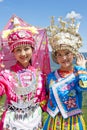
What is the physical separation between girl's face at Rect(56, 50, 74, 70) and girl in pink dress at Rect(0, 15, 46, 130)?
1.05 ft

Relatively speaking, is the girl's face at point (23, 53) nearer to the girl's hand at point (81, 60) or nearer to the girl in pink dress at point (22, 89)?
the girl in pink dress at point (22, 89)

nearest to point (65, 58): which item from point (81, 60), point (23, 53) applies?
point (81, 60)

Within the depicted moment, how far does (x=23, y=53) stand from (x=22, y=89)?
1.33 feet

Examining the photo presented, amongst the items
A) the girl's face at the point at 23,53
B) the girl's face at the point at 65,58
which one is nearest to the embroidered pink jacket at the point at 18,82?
the girl's face at the point at 23,53

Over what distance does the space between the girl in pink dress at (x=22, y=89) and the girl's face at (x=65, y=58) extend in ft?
1.05

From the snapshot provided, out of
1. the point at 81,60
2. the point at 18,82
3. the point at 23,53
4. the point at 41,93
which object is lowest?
the point at 41,93

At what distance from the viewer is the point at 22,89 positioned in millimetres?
4359

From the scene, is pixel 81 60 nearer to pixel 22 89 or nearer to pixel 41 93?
pixel 41 93

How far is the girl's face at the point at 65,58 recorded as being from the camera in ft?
14.2

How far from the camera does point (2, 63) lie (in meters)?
4.70

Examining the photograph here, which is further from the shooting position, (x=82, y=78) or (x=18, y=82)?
(x=18, y=82)

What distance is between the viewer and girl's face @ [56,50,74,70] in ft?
14.2

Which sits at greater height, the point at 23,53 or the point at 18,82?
the point at 23,53

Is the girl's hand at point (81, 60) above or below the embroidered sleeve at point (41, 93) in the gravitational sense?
above
